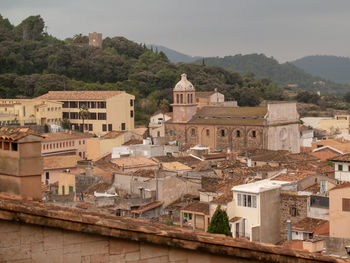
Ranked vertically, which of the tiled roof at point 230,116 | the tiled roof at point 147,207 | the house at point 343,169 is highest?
the tiled roof at point 230,116

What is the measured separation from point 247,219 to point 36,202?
70.3ft

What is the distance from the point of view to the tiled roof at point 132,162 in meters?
41.7

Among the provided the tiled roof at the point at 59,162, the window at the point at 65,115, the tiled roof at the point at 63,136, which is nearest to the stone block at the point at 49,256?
the tiled roof at the point at 59,162

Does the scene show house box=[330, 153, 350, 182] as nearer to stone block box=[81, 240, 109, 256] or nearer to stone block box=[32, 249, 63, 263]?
stone block box=[81, 240, 109, 256]

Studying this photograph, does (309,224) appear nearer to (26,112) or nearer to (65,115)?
(26,112)

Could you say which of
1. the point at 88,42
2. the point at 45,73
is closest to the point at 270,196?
the point at 45,73

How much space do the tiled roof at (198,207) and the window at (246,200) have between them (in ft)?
6.15

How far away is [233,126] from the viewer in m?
62.2

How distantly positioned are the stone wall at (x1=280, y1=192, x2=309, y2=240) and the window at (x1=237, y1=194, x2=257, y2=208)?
3.76 ft

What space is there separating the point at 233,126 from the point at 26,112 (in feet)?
63.2

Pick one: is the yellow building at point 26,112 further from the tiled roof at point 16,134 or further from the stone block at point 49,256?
the stone block at point 49,256

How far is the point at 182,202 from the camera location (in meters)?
31.9

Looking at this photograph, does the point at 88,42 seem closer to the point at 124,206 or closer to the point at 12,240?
the point at 124,206

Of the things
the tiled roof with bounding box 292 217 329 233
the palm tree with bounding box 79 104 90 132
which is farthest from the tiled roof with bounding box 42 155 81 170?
the tiled roof with bounding box 292 217 329 233
